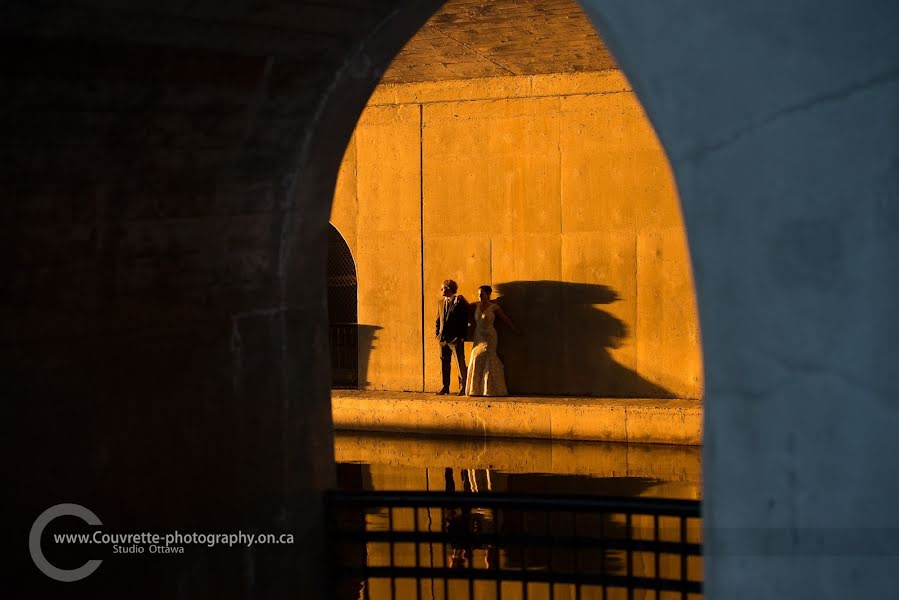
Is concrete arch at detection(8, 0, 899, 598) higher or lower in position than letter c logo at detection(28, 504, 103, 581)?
higher

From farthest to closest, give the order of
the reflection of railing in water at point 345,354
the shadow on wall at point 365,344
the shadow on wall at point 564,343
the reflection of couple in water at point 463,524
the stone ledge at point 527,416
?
the reflection of railing in water at point 345,354, the shadow on wall at point 365,344, the shadow on wall at point 564,343, the stone ledge at point 527,416, the reflection of couple in water at point 463,524

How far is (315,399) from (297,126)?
51.5 inches

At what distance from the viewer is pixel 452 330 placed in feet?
54.8

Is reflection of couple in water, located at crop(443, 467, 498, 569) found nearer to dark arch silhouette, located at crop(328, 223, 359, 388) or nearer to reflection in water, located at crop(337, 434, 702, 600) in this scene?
reflection in water, located at crop(337, 434, 702, 600)

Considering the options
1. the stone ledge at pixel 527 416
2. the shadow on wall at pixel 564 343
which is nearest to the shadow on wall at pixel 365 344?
the stone ledge at pixel 527 416

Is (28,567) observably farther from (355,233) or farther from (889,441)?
(355,233)

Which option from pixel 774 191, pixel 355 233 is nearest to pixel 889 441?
pixel 774 191

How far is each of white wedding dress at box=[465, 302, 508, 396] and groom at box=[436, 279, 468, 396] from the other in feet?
0.65

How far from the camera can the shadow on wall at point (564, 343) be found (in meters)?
16.5

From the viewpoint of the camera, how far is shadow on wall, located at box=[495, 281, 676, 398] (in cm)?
1652

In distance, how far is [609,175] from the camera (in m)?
16.5

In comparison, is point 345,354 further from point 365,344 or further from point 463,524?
point 463,524

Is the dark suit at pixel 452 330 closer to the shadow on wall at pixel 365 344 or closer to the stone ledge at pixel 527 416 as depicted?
the stone ledge at pixel 527 416

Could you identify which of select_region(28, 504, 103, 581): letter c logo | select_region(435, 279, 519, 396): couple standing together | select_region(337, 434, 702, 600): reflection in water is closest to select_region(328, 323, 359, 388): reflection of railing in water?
select_region(435, 279, 519, 396): couple standing together
